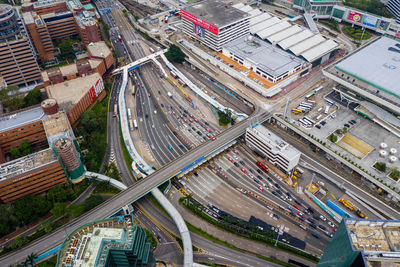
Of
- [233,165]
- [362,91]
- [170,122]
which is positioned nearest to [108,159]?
[170,122]

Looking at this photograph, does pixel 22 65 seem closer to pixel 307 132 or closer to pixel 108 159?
pixel 108 159

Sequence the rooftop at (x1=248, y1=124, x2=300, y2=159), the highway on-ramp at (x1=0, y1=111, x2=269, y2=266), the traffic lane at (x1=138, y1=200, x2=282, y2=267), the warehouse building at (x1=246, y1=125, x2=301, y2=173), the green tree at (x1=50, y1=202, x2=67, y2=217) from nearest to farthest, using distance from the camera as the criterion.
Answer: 1. the highway on-ramp at (x1=0, y1=111, x2=269, y2=266)
2. the traffic lane at (x1=138, y1=200, x2=282, y2=267)
3. the green tree at (x1=50, y1=202, x2=67, y2=217)
4. the warehouse building at (x1=246, y1=125, x2=301, y2=173)
5. the rooftop at (x1=248, y1=124, x2=300, y2=159)

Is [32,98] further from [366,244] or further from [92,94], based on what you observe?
[366,244]

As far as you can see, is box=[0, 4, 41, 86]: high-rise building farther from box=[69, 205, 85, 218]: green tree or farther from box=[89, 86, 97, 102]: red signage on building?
box=[69, 205, 85, 218]: green tree

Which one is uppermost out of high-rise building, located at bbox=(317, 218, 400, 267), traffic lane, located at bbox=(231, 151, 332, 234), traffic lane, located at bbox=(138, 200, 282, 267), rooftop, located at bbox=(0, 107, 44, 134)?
high-rise building, located at bbox=(317, 218, 400, 267)

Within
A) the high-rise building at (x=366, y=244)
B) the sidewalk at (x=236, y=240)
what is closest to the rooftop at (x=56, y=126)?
the sidewalk at (x=236, y=240)

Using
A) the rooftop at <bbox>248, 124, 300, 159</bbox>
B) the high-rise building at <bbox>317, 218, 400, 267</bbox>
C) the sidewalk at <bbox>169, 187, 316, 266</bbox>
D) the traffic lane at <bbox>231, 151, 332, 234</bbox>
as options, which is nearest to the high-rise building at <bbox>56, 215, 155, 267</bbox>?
the sidewalk at <bbox>169, 187, 316, 266</bbox>

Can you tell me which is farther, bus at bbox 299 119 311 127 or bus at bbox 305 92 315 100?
bus at bbox 305 92 315 100
